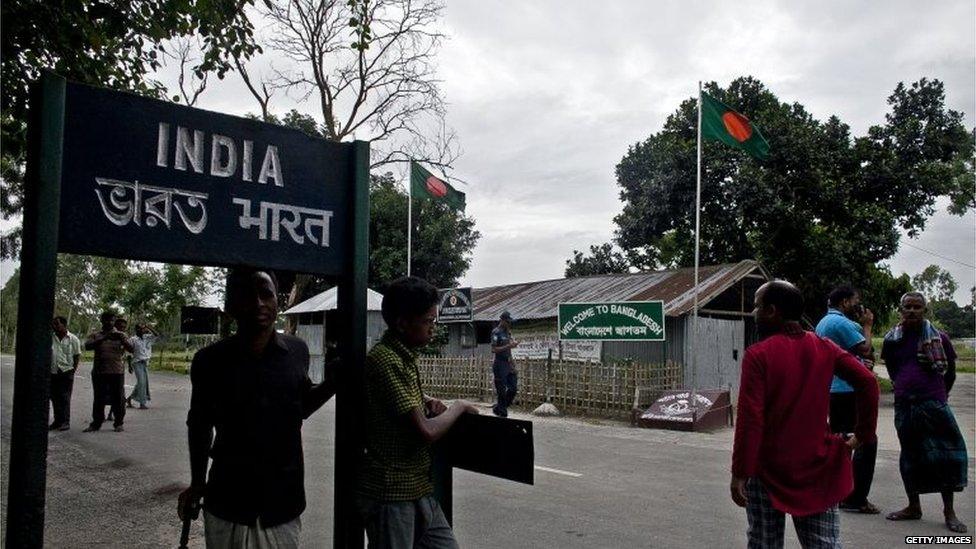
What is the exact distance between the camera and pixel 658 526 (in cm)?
573

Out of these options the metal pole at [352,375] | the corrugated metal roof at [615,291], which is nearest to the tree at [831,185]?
the corrugated metal roof at [615,291]

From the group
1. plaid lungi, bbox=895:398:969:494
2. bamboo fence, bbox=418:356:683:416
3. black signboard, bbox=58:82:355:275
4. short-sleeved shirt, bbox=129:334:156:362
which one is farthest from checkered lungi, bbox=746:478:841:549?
short-sleeved shirt, bbox=129:334:156:362

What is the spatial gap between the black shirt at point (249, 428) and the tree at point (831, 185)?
19998mm

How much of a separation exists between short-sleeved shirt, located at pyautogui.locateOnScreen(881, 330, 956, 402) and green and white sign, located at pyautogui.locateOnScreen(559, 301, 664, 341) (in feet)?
26.9

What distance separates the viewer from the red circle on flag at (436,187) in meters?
20.8

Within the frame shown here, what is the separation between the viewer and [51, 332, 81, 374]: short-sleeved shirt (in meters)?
10.6

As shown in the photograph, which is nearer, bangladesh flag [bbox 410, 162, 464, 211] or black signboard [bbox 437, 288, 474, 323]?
black signboard [bbox 437, 288, 474, 323]

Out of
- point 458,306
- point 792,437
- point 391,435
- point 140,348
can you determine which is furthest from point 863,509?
point 458,306

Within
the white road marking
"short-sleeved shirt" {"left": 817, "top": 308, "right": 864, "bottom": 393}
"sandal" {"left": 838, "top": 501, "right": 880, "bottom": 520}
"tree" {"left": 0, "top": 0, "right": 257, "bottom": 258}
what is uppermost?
"tree" {"left": 0, "top": 0, "right": 257, "bottom": 258}

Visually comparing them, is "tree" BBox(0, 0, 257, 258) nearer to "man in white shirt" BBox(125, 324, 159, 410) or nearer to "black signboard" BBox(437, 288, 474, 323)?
"man in white shirt" BBox(125, 324, 159, 410)

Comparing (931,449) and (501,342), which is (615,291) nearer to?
(501,342)

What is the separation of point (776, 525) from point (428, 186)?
18142 mm

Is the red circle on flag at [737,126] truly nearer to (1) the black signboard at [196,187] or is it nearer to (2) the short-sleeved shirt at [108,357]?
(2) the short-sleeved shirt at [108,357]

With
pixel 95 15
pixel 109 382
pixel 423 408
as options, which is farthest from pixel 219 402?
pixel 109 382
